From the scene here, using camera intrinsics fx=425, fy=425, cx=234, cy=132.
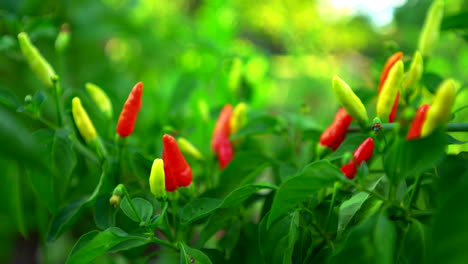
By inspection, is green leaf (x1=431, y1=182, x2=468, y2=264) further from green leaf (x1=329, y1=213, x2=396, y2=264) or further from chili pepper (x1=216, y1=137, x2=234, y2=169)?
chili pepper (x1=216, y1=137, x2=234, y2=169)

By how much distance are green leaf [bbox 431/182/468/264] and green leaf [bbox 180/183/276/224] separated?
18 centimetres

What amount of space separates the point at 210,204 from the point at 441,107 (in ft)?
0.82

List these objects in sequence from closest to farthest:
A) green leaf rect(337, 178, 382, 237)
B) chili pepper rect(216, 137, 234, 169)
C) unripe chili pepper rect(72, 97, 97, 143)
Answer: green leaf rect(337, 178, 382, 237) → unripe chili pepper rect(72, 97, 97, 143) → chili pepper rect(216, 137, 234, 169)

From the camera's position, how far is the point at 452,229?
0.29m

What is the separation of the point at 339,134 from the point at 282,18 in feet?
9.84

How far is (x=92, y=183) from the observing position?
0.66 meters

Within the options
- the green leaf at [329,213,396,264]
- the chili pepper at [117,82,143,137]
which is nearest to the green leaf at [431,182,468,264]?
the green leaf at [329,213,396,264]

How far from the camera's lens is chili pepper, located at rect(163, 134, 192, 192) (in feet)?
1.61

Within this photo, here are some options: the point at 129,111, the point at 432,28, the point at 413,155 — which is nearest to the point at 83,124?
the point at 129,111

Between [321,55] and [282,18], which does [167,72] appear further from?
[282,18]

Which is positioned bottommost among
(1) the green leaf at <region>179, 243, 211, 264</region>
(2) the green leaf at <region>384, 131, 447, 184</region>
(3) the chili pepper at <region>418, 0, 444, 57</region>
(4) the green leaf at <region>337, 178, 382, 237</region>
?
(1) the green leaf at <region>179, 243, 211, 264</region>

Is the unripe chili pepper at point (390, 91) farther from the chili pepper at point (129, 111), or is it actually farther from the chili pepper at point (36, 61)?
the chili pepper at point (36, 61)

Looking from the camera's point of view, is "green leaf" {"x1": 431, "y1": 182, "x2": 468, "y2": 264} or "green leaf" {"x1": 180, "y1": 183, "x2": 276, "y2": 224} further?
"green leaf" {"x1": 180, "y1": 183, "x2": 276, "y2": 224}

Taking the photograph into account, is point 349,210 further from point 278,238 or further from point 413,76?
point 413,76
